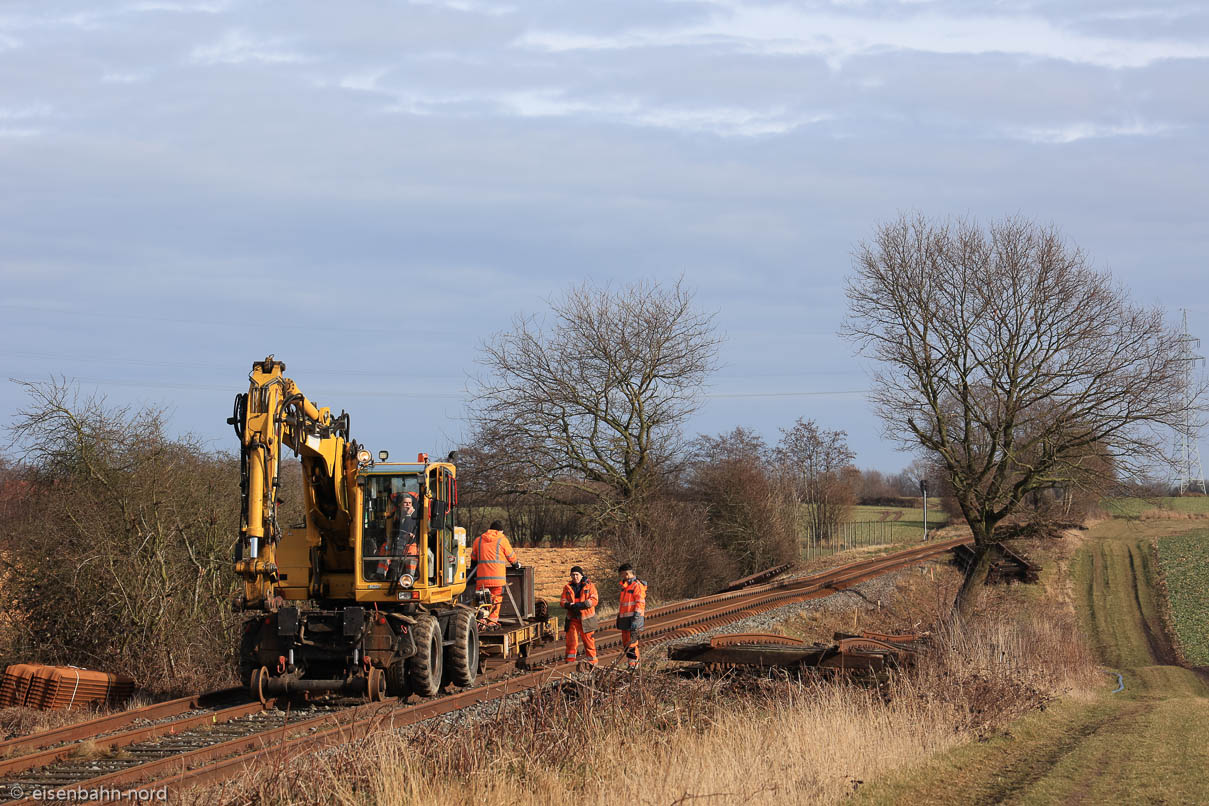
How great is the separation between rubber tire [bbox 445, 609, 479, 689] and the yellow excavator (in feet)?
0.06

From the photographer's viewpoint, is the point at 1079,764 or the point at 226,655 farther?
the point at 226,655

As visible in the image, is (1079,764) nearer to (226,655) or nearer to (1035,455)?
(226,655)

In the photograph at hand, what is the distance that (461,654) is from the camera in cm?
1497

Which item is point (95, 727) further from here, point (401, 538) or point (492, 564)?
point (492, 564)

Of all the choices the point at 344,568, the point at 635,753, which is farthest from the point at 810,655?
the point at 344,568

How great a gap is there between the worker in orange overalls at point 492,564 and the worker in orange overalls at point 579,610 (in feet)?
5.07

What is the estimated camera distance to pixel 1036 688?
50.6ft

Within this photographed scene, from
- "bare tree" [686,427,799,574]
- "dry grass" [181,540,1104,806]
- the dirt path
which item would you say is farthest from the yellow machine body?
"bare tree" [686,427,799,574]

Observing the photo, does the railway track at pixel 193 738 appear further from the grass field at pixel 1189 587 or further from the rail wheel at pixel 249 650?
the grass field at pixel 1189 587

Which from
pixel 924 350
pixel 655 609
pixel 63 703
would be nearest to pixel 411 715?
pixel 63 703

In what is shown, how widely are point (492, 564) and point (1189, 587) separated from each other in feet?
117

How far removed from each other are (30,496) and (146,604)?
333cm

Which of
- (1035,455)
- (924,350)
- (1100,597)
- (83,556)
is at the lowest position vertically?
(1100,597)

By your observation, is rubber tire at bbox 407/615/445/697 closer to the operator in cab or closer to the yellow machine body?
the yellow machine body
